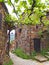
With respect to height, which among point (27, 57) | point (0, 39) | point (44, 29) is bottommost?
point (27, 57)

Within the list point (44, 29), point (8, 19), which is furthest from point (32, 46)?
point (8, 19)

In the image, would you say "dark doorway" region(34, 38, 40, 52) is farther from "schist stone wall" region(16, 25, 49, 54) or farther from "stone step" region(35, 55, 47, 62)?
"stone step" region(35, 55, 47, 62)

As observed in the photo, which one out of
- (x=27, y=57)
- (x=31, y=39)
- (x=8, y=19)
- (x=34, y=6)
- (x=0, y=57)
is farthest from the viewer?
(x=31, y=39)

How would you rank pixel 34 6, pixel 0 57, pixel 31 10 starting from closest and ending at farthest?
1. pixel 34 6
2. pixel 31 10
3. pixel 0 57

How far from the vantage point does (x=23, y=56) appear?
19.0 meters

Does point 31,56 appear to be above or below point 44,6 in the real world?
below

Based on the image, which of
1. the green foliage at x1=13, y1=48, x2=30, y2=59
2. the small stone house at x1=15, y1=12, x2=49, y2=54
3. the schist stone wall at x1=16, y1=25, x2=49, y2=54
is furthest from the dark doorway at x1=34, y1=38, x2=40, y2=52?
the green foliage at x1=13, y1=48, x2=30, y2=59

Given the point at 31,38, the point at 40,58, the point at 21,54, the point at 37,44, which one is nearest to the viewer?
the point at 40,58

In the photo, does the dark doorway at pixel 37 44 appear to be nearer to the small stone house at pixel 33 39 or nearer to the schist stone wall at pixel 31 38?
the small stone house at pixel 33 39

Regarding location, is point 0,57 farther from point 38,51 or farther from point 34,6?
point 38,51

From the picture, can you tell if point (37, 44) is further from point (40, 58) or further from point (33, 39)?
point (40, 58)

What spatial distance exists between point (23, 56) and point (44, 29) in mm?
3775

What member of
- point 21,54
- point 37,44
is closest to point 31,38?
point 37,44

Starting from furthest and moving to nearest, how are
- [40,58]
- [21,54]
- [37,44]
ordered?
[37,44], [21,54], [40,58]
